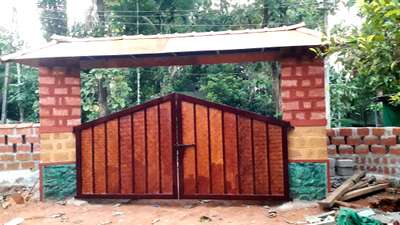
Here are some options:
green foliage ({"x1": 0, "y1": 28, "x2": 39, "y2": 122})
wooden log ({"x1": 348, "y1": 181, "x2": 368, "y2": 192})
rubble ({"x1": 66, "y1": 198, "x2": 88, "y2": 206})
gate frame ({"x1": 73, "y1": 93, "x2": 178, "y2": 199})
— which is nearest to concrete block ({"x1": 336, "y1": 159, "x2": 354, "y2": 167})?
wooden log ({"x1": 348, "y1": 181, "x2": 368, "y2": 192})

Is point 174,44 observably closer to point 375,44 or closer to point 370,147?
point 375,44

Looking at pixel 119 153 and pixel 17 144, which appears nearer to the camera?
pixel 119 153

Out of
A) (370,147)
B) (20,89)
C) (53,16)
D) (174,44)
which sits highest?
(53,16)

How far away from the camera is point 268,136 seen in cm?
540

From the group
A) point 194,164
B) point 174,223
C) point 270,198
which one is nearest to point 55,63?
point 194,164

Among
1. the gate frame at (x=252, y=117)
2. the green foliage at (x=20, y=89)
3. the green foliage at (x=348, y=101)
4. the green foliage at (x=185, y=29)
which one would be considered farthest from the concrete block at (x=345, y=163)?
the green foliage at (x=20, y=89)

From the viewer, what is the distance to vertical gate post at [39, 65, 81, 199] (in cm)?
578

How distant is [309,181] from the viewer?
5395 mm

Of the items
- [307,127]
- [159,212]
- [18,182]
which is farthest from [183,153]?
[18,182]

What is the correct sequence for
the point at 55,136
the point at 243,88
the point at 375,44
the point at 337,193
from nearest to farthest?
the point at 375,44, the point at 337,193, the point at 55,136, the point at 243,88

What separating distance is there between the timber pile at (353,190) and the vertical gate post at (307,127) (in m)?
0.26

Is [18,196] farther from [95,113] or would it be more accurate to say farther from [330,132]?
[95,113]

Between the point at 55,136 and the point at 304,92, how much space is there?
3.63 meters

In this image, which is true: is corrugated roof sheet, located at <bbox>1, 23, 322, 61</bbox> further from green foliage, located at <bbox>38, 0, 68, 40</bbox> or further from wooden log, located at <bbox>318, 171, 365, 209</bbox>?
green foliage, located at <bbox>38, 0, 68, 40</bbox>
